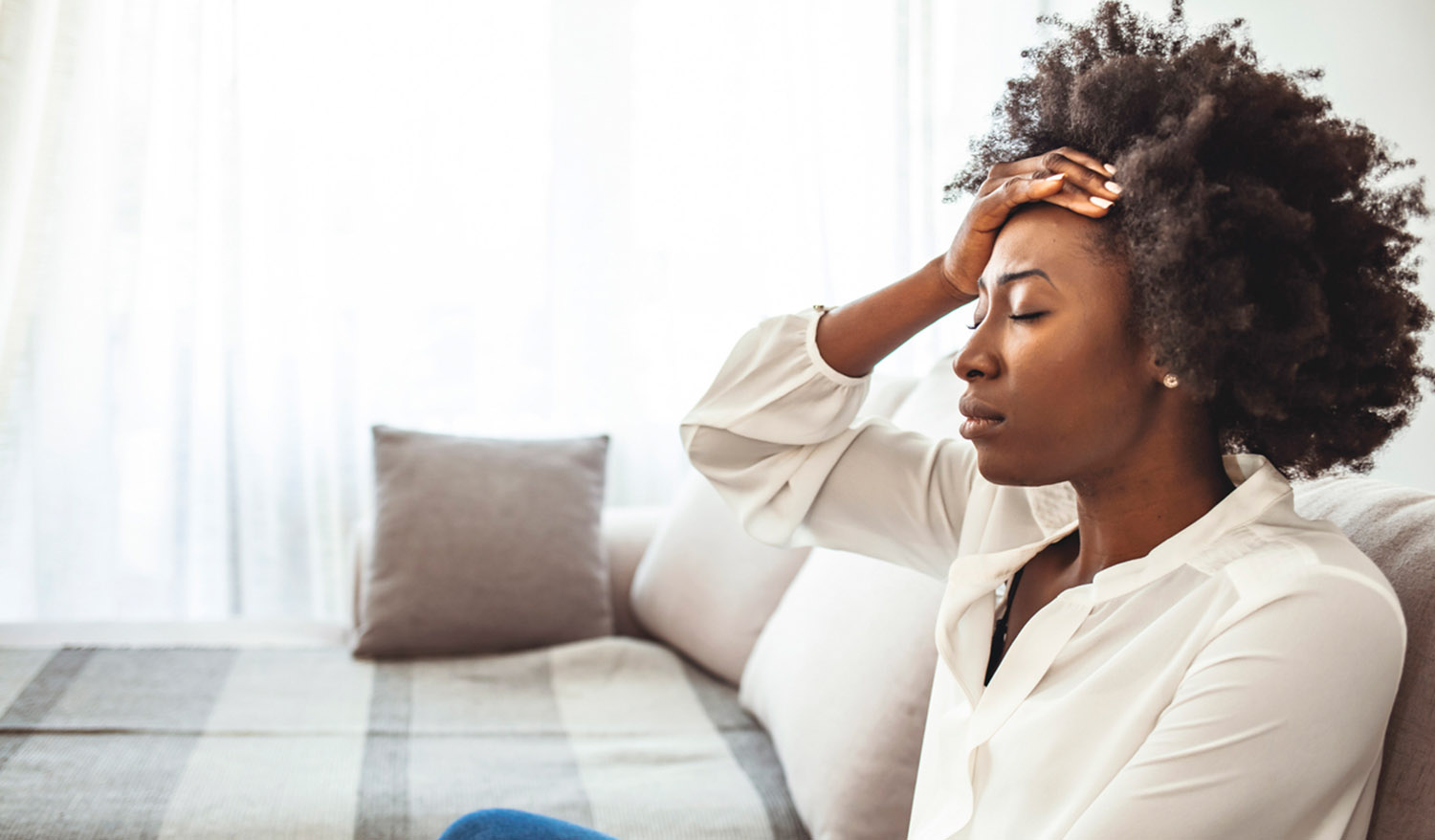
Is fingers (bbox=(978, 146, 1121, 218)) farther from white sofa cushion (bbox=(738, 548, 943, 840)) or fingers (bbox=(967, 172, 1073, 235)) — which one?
white sofa cushion (bbox=(738, 548, 943, 840))

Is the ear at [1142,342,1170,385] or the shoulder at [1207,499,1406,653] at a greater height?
the ear at [1142,342,1170,385]

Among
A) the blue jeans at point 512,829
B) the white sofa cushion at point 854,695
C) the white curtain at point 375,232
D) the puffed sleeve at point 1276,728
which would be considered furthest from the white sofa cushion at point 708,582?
the puffed sleeve at point 1276,728

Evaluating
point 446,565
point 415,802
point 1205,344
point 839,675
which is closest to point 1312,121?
point 1205,344

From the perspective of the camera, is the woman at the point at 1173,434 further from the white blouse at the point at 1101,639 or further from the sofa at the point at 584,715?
the sofa at the point at 584,715

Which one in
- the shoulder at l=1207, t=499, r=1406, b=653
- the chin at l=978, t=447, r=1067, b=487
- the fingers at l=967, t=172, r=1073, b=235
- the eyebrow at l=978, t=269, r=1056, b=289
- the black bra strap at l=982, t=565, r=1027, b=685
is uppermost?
the fingers at l=967, t=172, r=1073, b=235

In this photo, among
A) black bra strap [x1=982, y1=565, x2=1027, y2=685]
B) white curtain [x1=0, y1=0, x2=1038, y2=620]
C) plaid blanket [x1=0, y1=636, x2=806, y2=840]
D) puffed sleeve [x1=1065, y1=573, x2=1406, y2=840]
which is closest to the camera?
puffed sleeve [x1=1065, y1=573, x2=1406, y2=840]

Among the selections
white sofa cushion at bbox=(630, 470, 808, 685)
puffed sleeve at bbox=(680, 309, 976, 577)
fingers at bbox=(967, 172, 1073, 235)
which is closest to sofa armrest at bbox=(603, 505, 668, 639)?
white sofa cushion at bbox=(630, 470, 808, 685)

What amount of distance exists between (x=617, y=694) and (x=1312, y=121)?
4.79 feet

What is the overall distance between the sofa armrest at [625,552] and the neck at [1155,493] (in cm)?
148

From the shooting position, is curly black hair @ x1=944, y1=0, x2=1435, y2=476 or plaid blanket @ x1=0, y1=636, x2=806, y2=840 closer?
curly black hair @ x1=944, y1=0, x2=1435, y2=476

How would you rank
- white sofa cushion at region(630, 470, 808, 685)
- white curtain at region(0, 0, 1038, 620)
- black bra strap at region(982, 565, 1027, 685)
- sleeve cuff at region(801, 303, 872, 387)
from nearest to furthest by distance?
black bra strap at region(982, 565, 1027, 685) < sleeve cuff at region(801, 303, 872, 387) < white sofa cushion at region(630, 470, 808, 685) < white curtain at region(0, 0, 1038, 620)

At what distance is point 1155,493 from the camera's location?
96 cm

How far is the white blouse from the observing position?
2.49 feet

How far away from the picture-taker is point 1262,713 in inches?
29.6
